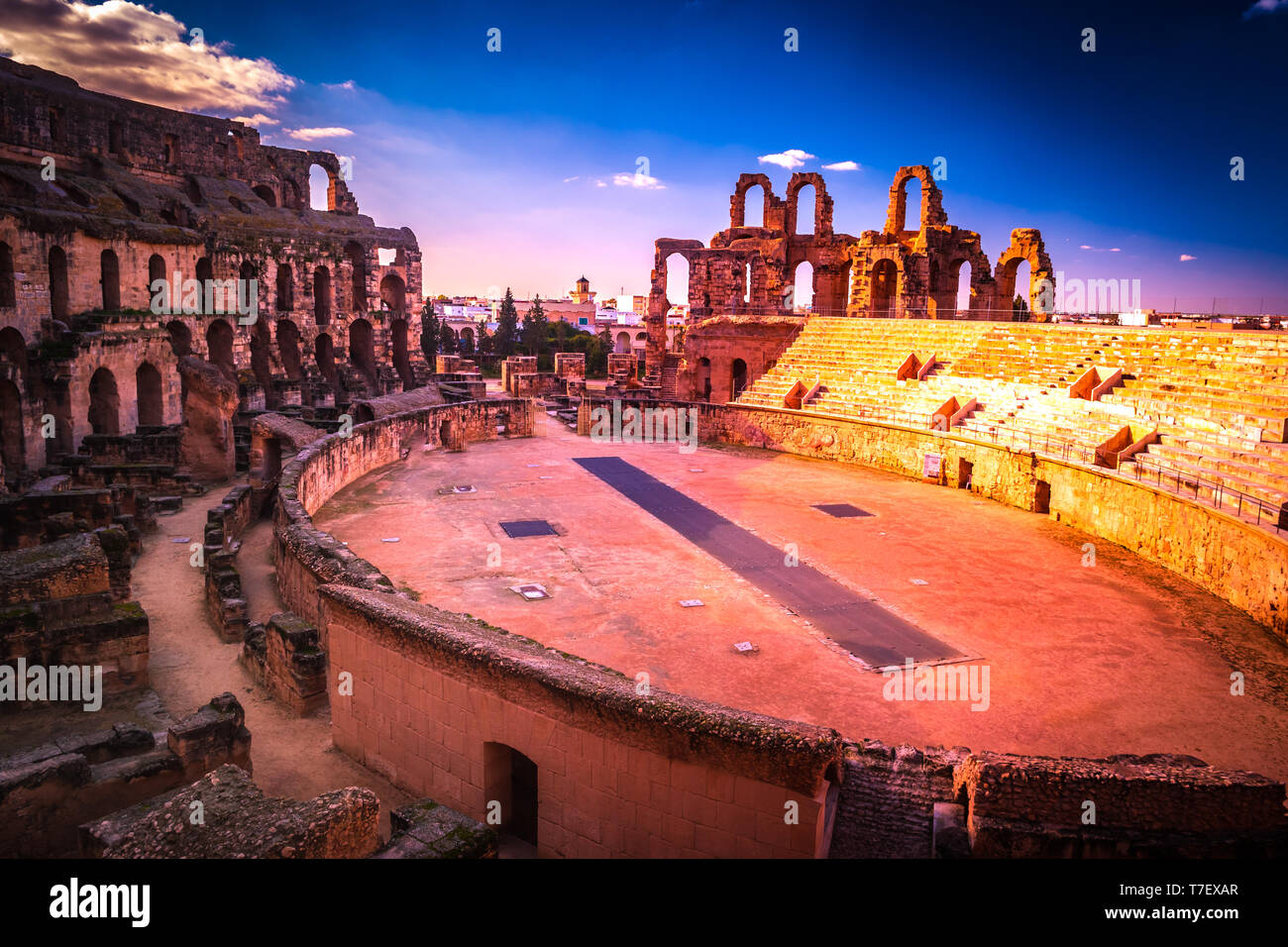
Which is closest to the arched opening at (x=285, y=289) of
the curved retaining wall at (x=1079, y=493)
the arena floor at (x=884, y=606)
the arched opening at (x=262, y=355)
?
the arched opening at (x=262, y=355)

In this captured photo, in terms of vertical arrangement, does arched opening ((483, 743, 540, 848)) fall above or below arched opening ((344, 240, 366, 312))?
below

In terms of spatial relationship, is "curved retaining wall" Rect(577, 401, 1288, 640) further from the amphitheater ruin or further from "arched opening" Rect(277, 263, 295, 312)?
"arched opening" Rect(277, 263, 295, 312)

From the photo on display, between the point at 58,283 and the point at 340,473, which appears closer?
the point at 340,473

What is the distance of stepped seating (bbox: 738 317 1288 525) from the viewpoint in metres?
15.4

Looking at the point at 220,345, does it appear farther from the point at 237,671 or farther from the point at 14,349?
the point at 237,671

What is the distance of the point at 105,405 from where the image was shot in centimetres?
2434

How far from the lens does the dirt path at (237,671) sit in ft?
27.4

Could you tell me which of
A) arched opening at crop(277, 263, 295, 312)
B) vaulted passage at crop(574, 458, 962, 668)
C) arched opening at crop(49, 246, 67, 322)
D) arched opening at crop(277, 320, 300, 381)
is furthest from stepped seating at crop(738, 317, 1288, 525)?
arched opening at crop(49, 246, 67, 322)

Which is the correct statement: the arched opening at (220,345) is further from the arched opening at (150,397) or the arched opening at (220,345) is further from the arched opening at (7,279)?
the arched opening at (7,279)

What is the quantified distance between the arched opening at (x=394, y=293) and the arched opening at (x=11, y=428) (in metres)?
21.2

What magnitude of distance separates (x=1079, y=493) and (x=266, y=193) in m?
38.5

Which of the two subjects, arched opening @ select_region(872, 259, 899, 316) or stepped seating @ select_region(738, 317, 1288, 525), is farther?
arched opening @ select_region(872, 259, 899, 316)

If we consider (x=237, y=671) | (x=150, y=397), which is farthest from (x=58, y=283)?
(x=237, y=671)

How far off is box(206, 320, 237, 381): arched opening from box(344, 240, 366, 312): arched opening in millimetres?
7028
